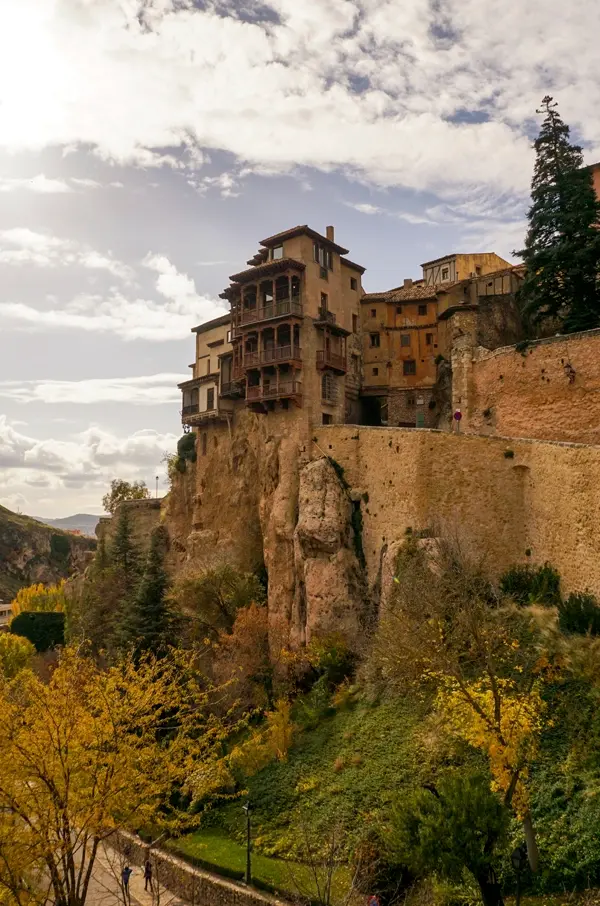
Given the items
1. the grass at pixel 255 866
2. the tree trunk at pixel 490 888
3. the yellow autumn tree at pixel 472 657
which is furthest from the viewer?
the grass at pixel 255 866

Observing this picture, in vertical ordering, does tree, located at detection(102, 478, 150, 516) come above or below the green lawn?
above

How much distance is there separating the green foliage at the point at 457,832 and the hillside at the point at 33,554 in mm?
114070

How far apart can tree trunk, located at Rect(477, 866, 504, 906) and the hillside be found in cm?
11473

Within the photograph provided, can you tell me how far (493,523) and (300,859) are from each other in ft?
46.8

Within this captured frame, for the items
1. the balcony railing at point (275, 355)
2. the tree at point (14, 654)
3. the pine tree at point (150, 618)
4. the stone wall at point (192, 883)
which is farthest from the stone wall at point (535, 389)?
the tree at point (14, 654)

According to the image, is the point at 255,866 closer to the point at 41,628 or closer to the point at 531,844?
the point at 531,844

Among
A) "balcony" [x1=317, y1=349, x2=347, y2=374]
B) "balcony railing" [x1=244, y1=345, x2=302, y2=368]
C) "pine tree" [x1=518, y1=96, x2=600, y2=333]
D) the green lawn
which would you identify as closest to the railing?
"balcony" [x1=317, y1=349, x2=347, y2=374]

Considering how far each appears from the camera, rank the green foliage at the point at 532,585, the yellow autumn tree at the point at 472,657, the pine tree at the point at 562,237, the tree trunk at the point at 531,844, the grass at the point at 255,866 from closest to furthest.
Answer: the tree trunk at the point at 531,844
the yellow autumn tree at the point at 472,657
the grass at the point at 255,866
the green foliage at the point at 532,585
the pine tree at the point at 562,237

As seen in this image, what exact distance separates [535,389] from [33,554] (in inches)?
4639

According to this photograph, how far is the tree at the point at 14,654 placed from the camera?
49.3m

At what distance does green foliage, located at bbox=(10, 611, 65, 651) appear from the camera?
6103 centimetres

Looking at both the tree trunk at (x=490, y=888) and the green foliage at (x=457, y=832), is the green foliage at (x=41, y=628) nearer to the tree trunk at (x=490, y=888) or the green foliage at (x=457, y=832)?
the green foliage at (x=457, y=832)

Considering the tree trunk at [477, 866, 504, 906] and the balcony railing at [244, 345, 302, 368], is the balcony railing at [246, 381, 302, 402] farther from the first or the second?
the tree trunk at [477, 866, 504, 906]

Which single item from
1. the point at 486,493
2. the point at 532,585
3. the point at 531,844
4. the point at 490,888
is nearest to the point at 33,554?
the point at 486,493
